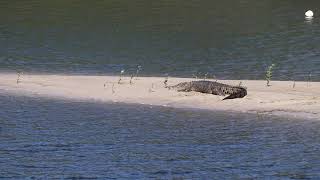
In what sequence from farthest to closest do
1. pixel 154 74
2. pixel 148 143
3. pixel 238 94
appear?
pixel 154 74
pixel 238 94
pixel 148 143

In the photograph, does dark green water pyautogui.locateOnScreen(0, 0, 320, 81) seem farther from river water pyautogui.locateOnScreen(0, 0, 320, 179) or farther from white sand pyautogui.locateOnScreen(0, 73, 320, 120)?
white sand pyautogui.locateOnScreen(0, 73, 320, 120)

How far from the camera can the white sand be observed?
56.1ft

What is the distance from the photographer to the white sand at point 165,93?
→ 56.1 feet

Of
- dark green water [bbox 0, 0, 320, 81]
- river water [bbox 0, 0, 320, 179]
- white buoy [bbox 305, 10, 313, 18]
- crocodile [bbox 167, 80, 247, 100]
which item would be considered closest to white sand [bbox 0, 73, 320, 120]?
crocodile [bbox 167, 80, 247, 100]

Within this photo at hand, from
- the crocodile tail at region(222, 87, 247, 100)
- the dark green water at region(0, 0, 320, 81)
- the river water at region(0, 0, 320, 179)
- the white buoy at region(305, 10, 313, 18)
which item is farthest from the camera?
the white buoy at region(305, 10, 313, 18)

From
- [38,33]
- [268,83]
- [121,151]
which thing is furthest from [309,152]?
[38,33]

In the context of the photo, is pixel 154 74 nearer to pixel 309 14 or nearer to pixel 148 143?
pixel 148 143

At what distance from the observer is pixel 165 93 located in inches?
742

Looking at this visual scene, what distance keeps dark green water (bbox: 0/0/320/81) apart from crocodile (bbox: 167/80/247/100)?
141 inches

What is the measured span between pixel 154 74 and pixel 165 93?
162 inches

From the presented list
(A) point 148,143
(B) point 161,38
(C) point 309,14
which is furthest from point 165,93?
(C) point 309,14

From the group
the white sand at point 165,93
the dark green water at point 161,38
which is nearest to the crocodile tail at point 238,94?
the white sand at point 165,93

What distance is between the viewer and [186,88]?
743 inches

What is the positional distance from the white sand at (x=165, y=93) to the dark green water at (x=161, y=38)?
1.89m
